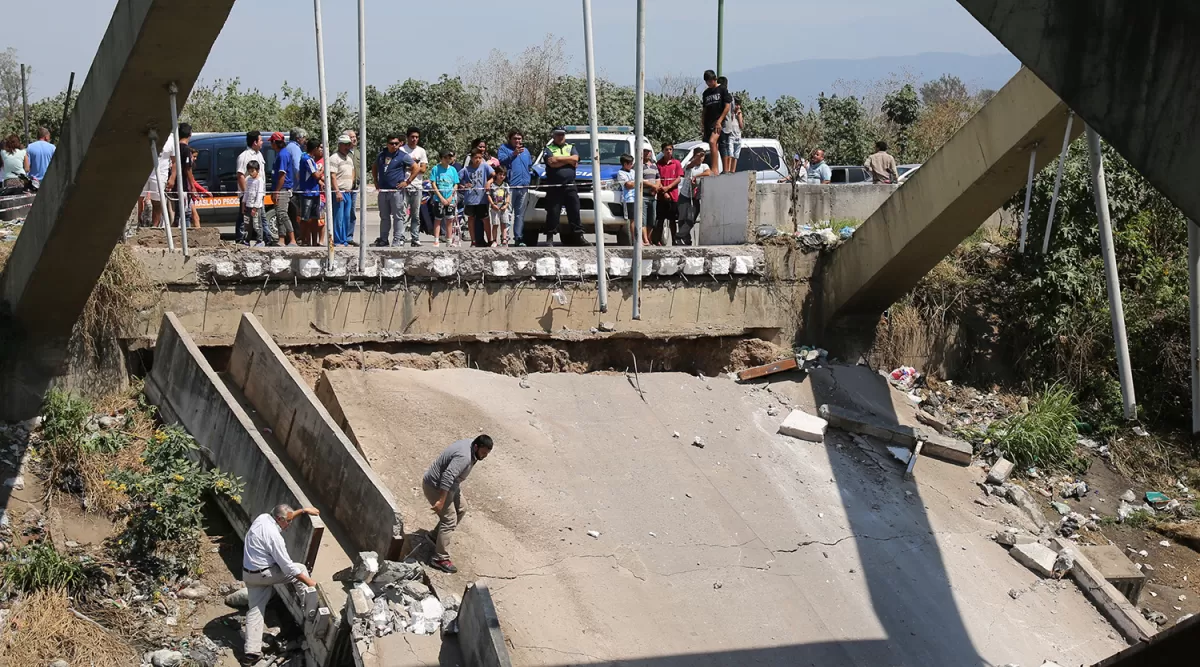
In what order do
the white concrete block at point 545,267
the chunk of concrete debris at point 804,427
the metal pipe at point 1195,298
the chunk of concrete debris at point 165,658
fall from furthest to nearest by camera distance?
the white concrete block at point 545,267 < the chunk of concrete debris at point 804,427 < the chunk of concrete debris at point 165,658 < the metal pipe at point 1195,298

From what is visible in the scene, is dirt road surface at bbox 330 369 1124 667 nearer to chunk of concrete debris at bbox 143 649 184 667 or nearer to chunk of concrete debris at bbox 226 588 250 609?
chunk of concrete debris at bbox 226 588 250 609

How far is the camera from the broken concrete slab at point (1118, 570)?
11938 mm

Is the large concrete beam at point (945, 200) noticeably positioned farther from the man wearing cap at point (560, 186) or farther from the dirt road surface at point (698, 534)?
the man wearing cap at point (560, 186)

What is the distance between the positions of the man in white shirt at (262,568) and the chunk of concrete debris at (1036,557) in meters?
7.12

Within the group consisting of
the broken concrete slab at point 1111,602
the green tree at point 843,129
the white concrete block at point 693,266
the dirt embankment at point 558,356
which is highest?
the green tree at point 843,129

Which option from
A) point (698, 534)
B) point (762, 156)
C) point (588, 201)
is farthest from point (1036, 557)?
point (762, 156)

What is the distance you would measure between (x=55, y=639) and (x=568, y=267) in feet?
22.4

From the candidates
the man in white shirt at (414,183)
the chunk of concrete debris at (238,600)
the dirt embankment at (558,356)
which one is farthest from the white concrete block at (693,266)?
the chunk of concrete debris at (238,600)

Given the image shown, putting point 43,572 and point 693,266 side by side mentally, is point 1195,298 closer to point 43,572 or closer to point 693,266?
point 693,266

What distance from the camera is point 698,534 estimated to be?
36.4 ft

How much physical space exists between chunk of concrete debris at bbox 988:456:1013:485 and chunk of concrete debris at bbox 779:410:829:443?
200 cm

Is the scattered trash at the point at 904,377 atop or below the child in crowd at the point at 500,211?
below

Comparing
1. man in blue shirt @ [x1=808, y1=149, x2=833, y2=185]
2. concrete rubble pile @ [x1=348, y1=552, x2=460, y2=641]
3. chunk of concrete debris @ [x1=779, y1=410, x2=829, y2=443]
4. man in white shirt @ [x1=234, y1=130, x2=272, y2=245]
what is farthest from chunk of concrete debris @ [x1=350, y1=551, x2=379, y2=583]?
man in blue shirt @ [x1=808, y1=149, x2=833, y2=185]

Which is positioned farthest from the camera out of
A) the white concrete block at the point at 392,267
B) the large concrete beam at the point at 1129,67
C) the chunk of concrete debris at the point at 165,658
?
the white concrete block at the point at 392,267
